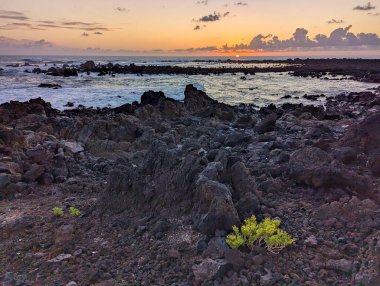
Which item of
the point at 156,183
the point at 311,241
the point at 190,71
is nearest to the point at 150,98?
the point at 156,183

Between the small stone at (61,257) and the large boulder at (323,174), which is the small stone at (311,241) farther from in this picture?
the small stone at (61,257)

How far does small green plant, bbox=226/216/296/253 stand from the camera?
462 cm

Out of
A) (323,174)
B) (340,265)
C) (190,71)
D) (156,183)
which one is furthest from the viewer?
(190,71)

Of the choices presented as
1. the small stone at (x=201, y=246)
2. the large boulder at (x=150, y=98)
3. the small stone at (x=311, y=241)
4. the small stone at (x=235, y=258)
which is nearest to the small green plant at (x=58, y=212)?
the small stone at (x=201, y=246)

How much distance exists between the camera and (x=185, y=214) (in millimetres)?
5633

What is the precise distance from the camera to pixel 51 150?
9.97 m

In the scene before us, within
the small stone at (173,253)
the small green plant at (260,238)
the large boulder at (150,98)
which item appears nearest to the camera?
the small green plant at (260,238)

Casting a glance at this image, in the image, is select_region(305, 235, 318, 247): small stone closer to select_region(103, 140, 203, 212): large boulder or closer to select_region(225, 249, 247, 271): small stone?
select_region(225, 249, 247, 271): small stone

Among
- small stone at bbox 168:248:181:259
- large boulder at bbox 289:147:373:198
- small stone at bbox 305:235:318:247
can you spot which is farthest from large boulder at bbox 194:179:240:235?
large boulder at bbox 289:147:373:198

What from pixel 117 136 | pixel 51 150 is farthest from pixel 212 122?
pixel 51 150

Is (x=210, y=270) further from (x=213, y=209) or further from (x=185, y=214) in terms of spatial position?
(x=185, y=214)

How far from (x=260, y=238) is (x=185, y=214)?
4.27 ft

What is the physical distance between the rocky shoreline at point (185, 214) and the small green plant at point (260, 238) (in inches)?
4.6

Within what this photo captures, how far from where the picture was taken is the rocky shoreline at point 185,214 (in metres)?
4.44
